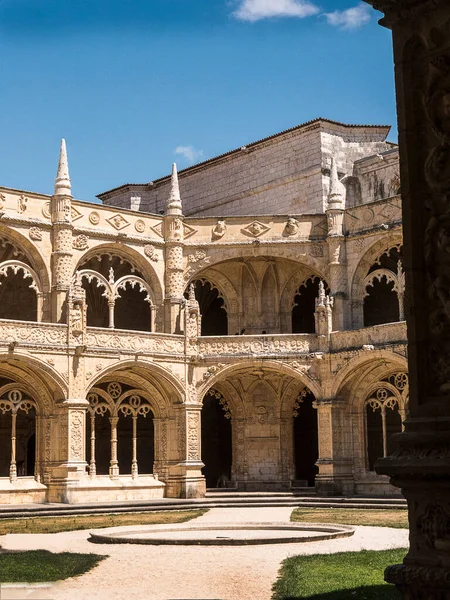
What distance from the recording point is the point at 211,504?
94.5ft

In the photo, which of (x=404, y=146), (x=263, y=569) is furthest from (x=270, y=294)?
(x=404, y=146)

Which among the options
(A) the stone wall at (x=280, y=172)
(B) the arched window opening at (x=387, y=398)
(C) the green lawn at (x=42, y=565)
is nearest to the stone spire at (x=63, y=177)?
(A) the stone wall at (x=280, y=172)

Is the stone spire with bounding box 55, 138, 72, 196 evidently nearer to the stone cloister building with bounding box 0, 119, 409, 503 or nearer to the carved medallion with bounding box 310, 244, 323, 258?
the stone cloister building with bounding box 0, 119, 409, 503

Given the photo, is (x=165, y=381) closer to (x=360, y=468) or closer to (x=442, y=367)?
(x=360, y=468)

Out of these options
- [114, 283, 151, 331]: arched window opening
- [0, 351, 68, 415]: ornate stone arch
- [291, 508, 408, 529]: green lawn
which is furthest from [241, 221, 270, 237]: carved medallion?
[291, 508, 408, 529]: green lawn

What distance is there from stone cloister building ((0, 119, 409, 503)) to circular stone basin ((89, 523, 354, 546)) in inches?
437

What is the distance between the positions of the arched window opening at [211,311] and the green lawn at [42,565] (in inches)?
901

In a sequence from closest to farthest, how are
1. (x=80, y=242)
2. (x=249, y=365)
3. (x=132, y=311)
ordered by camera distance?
1. (x=80, y=242)
2. (x=249, y=365)
3. (x=132, y=311)

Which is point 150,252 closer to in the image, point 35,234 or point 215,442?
point 35,234

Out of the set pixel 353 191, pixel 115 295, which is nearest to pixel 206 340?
pixel 115 295

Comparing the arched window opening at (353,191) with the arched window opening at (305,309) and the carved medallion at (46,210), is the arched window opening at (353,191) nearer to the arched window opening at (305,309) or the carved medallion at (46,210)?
the arched window opening at (305,309)

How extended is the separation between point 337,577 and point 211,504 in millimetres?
18105

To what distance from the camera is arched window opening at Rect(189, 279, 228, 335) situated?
37094mm

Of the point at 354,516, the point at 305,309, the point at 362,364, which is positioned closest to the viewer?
the point at 354,516
